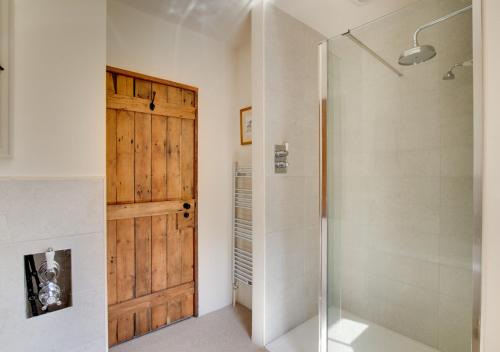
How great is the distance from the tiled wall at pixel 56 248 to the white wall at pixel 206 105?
3.38 feet

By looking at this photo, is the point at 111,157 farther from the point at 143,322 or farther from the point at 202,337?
the point at 202,337

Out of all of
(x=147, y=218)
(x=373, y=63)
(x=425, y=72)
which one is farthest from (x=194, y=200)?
(x=425, y=72)

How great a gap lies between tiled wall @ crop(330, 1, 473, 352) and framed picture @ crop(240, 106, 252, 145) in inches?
37.3

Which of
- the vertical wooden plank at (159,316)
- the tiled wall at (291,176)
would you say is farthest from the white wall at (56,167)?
the tiled wall at (291,176)

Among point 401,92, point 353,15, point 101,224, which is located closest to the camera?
point 101,224

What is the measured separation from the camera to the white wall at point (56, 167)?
47.5 inches

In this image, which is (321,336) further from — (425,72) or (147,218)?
(425,72)

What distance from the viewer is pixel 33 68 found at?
4.08 feet

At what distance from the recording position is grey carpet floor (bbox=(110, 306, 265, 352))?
6.24ft

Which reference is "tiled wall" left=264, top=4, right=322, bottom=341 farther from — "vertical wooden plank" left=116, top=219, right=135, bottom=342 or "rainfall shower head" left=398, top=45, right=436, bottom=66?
"vertical wooden plank" left=116, top=219, right=135, bottom=342

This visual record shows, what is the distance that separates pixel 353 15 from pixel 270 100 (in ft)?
3.21

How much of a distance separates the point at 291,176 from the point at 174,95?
48.5 inches

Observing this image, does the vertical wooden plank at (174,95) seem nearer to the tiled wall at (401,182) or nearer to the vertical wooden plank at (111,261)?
the vertical wooden plank at (111,261)

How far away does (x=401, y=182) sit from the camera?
5.67ft
